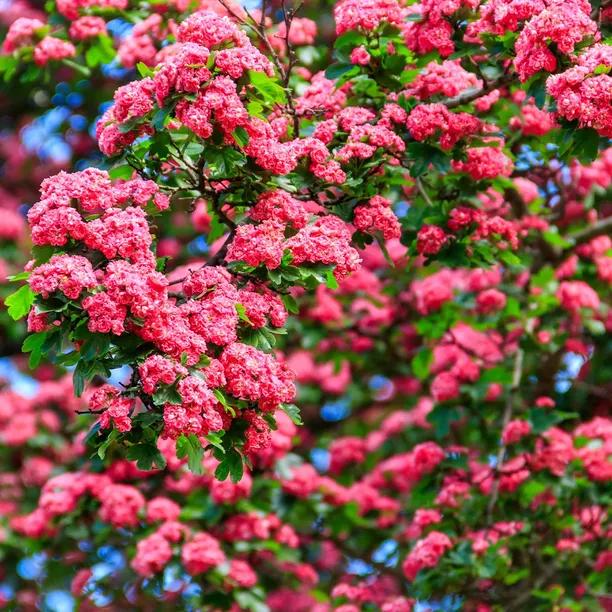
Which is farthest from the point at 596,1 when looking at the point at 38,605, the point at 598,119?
the point at 38,605

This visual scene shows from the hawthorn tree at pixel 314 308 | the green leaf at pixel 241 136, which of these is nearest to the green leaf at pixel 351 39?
the hawthorn tree at pixel 314 308

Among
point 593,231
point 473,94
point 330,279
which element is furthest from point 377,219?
point 593,231

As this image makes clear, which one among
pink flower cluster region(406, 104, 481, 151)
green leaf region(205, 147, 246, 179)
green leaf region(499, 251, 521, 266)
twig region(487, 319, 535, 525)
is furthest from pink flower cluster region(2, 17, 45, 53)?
twig region(487, 319, 535, 525)

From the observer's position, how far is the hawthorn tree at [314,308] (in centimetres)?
414

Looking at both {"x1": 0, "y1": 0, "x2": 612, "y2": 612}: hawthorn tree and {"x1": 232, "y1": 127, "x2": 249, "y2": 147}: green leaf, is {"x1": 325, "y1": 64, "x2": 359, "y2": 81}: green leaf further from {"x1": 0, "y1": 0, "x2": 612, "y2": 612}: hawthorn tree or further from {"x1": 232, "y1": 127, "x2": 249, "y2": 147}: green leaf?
{"x1": 232, "y1": 127, "x2": 249, "y2": 147}: green leaf

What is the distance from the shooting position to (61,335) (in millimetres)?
3998

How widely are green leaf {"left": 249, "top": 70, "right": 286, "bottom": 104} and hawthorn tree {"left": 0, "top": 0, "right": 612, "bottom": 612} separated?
17 millimetres

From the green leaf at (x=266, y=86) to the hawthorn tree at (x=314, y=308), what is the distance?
2 centimetres

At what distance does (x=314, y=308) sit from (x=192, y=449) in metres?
4.09

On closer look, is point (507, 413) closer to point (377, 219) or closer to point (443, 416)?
point (443, 416)

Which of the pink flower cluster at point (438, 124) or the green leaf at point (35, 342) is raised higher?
the pink flower cluster at point (438, 124)

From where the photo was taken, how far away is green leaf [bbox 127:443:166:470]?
13.3 ft

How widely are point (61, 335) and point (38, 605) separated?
5154 millimetres

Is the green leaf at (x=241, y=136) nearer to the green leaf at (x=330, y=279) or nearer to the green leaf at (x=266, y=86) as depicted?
the green leaf at (x=266, y=86)
